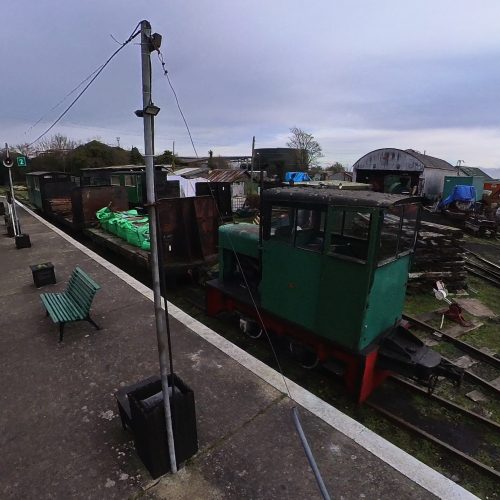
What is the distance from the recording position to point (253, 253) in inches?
231

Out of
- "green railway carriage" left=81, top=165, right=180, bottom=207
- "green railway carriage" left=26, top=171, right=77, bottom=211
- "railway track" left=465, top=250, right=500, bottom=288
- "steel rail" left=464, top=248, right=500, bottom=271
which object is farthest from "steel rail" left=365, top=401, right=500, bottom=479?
"green railway carriage" left=26, top=171, right=77, bottom=211

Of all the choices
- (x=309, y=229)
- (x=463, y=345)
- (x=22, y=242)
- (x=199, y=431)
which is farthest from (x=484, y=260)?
(x=22, y=242)

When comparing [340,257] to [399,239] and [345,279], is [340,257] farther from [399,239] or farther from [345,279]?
[399,239]

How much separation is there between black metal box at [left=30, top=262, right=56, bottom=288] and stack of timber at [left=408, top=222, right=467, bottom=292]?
27.1 feet

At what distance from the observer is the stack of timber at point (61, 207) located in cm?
1589

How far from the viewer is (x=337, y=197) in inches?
161

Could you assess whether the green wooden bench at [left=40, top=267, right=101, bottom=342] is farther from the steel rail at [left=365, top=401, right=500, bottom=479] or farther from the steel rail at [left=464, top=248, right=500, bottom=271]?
the steel rail at [left=464, top=248, right=500, bottom=271]

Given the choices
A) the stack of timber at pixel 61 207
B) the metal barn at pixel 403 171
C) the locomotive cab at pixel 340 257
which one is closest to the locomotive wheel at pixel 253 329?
the locomotive cab at pixel 340 257

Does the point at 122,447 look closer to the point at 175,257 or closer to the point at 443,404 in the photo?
the point at 443,404

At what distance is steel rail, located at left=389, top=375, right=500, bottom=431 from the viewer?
14.0ft

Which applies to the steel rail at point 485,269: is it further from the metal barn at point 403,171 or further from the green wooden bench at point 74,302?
the metal barn at point 403,171

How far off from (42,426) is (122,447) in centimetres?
91

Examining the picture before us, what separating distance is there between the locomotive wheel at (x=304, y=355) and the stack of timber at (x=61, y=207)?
45.7 ft

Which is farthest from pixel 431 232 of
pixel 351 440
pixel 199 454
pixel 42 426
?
pixel 42 426
